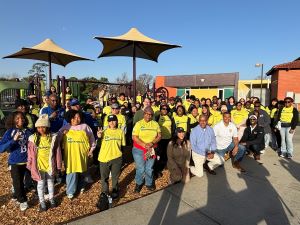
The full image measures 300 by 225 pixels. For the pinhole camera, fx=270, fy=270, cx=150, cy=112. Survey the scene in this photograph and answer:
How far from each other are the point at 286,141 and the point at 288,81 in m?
19.3

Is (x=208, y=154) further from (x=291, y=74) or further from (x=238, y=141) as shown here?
(x=291, y=74)

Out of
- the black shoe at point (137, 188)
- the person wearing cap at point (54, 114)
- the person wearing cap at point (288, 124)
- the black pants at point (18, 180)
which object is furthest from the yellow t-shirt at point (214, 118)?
the black pants at point (18, 180)

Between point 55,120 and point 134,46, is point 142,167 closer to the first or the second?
point 55,120

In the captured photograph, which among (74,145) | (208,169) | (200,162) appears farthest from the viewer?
(208,169)

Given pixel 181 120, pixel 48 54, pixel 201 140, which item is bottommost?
pixel 201 140

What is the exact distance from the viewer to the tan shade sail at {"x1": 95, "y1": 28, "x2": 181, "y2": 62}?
23.2 ft

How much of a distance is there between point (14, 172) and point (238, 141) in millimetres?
4965

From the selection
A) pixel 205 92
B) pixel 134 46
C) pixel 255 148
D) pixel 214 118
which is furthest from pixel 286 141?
pixel 205 92

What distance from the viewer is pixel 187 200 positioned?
4.52 metres

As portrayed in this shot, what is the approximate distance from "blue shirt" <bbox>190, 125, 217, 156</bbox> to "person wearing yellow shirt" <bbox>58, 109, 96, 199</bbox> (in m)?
2.48

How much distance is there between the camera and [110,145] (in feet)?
15.3

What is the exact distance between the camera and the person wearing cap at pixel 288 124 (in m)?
7.40

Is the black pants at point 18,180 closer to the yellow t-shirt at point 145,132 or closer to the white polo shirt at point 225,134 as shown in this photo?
the yellow t-shirt at point 145,132

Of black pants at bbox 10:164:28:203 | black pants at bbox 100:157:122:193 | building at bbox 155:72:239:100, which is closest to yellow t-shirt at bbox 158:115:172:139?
black pants at bbox 100:157:122:193
